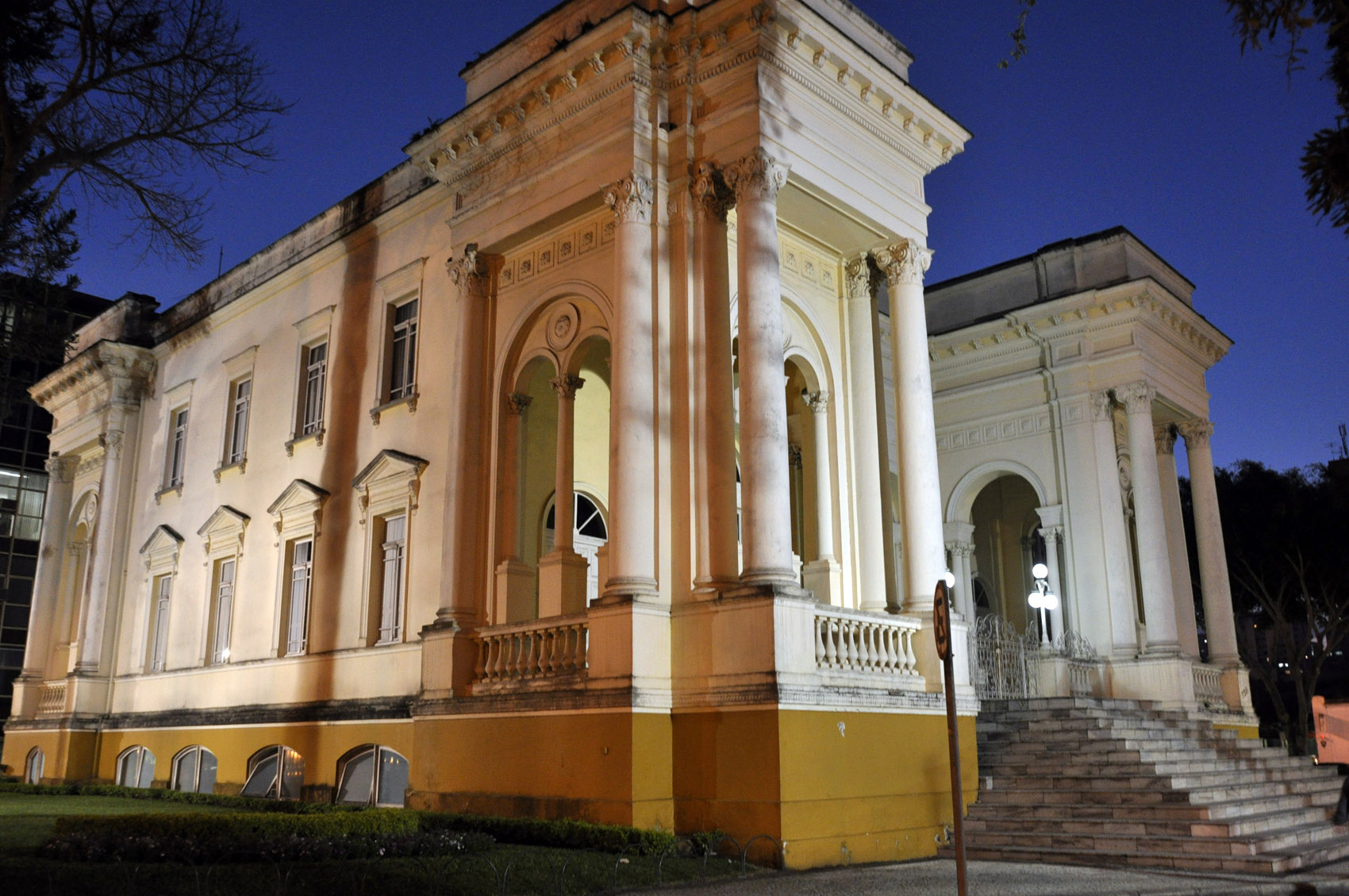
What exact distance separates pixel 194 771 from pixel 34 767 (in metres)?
6.73

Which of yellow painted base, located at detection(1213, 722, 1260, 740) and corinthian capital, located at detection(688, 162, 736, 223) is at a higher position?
corinthian capital, located at detection(688, 162, 736, 223)

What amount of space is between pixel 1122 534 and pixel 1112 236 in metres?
5.77

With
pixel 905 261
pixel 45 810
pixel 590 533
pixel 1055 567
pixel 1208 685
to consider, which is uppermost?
pixel 905 261

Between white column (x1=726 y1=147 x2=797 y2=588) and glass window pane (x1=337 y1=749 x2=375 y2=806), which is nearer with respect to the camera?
white column (x1=726 y1=147 x2=797 y2=588)

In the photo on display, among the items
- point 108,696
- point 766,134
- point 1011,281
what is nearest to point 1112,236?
point 1011,281

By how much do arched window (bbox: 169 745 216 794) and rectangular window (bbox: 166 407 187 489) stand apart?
5.97 metres

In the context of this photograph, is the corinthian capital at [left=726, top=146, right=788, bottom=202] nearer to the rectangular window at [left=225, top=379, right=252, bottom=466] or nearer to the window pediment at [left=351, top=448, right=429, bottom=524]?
the window pediment at [left=351, top=448, right=429, bottom=524]

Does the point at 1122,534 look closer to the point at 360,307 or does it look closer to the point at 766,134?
the point at 766,134

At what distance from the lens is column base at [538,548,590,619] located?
15.4 metres

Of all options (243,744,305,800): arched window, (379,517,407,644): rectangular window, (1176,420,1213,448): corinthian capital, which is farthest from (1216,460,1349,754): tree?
(243,744,305,800): arched window

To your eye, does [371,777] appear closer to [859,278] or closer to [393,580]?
[393,580]

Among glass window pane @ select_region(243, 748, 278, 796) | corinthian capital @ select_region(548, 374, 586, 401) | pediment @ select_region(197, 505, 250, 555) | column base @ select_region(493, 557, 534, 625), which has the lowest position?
glass window pane @ select_region(243, 748, 278, 796)

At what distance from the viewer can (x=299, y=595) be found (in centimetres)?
1994

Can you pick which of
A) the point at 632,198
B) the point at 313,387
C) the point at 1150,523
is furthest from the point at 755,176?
the point at 1150,523
